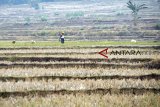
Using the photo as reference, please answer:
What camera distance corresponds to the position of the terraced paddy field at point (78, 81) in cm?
737

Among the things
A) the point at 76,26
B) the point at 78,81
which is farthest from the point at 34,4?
the point at 78,81

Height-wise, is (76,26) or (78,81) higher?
(76,26)

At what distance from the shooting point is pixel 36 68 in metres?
12.4

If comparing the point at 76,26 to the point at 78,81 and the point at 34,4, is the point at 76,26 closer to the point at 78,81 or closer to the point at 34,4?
the point at 34,4

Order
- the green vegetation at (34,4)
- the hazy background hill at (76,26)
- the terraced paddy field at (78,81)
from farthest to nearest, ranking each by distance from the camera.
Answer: the green vegetation at (34,4) → the hazy background hill at (76,26) → the terraced paddy field at (78,81)

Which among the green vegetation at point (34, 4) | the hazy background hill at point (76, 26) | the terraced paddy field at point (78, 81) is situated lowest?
the terraced paddy field at point (78, 81)

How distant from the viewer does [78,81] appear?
9875 millimetres

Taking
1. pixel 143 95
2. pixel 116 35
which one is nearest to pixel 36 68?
pixel 143 95

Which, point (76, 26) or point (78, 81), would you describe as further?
point (76, 26)

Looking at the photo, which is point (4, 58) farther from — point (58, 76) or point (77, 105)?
point (77, 105)

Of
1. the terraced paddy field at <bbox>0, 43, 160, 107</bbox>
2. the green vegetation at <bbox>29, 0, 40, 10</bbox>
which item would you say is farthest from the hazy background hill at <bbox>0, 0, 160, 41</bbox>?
the terraced paddy field at <bbox>0, 43, 160, 107</bbox>

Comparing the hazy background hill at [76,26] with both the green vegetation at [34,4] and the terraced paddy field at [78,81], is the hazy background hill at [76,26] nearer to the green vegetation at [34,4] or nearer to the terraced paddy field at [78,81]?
the green vegetation at [34,4]

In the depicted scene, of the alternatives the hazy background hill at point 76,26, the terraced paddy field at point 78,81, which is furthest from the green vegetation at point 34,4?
the terraced paddy field at point 78,81

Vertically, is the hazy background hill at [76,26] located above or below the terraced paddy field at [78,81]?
above
